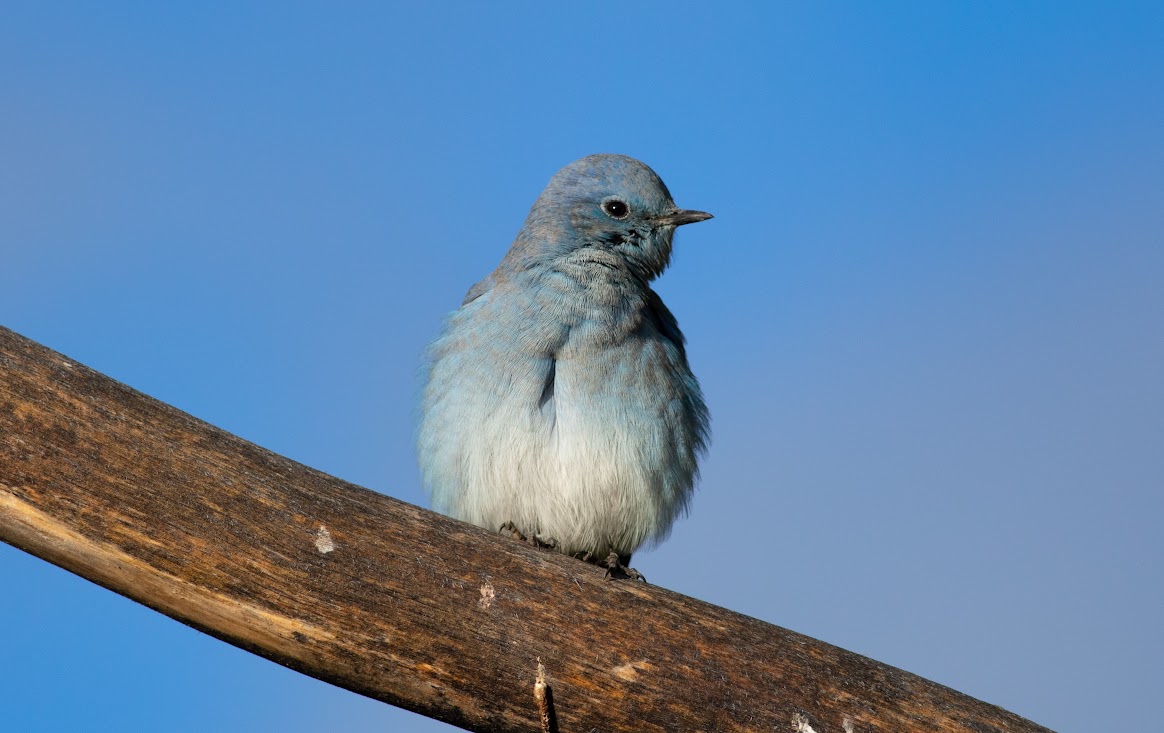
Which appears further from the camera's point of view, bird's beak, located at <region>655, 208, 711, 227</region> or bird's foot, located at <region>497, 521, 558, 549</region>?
bird's beak, located at <region>655, 208, 711, 227</region>

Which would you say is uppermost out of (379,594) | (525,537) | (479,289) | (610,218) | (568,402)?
(610,218)

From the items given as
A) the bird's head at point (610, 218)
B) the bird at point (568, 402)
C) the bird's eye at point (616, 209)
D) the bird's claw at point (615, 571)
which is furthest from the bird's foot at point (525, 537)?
the bird's eye at point (616, 209)

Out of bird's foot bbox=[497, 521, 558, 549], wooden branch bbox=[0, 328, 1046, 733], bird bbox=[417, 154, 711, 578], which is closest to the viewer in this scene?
wooden branch bbox=[0, 328, 1046, 733]

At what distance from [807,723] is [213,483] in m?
2.81

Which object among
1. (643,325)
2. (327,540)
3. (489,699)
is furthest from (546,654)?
(643,325)

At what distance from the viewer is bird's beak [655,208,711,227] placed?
24.5ft

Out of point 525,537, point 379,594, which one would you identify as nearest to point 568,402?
point 525,537

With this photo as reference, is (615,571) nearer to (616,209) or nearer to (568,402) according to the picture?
(568,402)

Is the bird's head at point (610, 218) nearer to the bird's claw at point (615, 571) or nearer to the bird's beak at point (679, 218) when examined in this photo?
the bird's beak at point (679, 218)

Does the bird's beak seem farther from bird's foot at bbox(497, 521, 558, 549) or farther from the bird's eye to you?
bird's foot at bbox(497, 521, 558, 549)

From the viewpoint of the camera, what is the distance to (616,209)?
741cm

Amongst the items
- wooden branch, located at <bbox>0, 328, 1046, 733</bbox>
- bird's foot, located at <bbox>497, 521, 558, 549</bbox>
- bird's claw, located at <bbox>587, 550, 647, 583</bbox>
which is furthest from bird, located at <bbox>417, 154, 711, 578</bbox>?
wooden branch, located at <bbox>0, 328, 1046, 733</bbox>

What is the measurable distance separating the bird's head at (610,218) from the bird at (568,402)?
0.5 inches

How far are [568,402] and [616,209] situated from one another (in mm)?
1512
